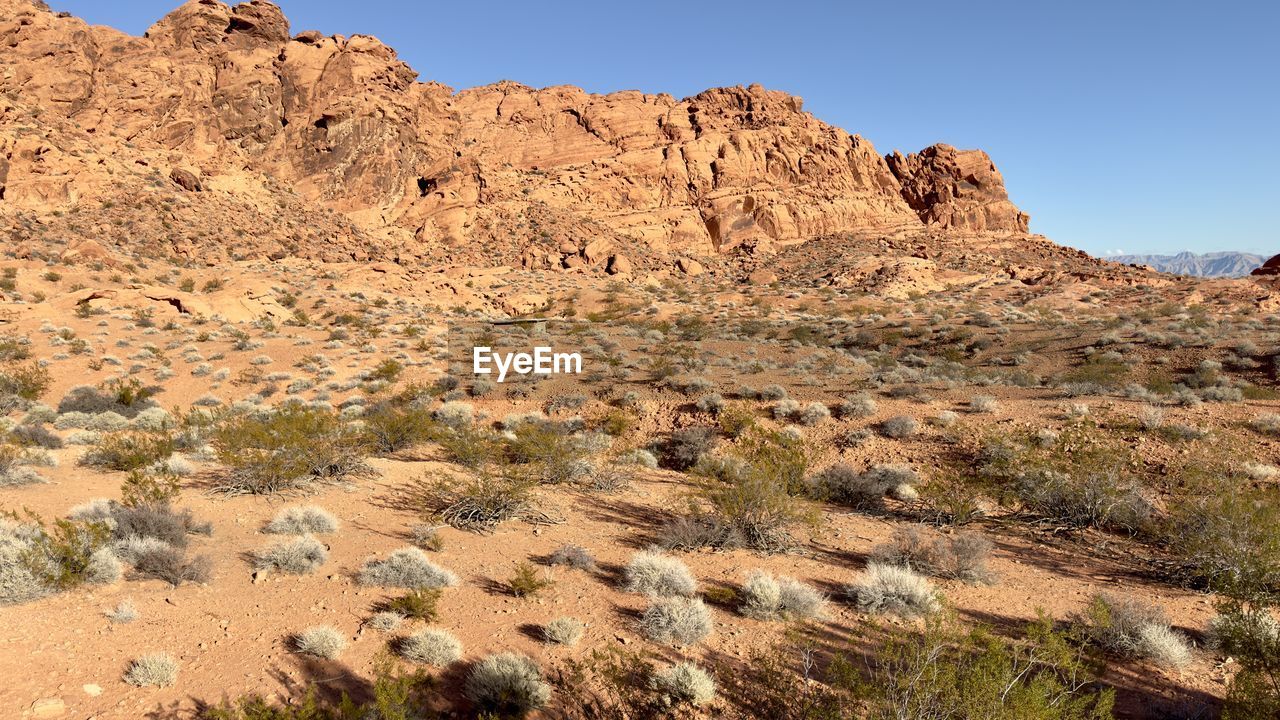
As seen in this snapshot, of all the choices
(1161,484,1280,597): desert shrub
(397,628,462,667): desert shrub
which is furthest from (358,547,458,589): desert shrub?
(1161,484,1280,597): desert shrub

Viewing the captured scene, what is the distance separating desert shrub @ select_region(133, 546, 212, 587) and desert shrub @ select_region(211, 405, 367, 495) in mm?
2889

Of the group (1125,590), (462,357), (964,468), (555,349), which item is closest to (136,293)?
(462,357)

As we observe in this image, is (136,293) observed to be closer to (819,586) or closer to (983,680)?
(819,586)

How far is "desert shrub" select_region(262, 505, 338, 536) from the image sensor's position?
7191 mm

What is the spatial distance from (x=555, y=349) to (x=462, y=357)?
3.43 metres

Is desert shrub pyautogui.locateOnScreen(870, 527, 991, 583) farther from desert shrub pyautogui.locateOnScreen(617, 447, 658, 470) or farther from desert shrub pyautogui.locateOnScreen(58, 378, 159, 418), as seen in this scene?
desert shrub pyautogui.locateOnScreen(58, 378, 159, 418)

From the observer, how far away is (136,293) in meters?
25.2

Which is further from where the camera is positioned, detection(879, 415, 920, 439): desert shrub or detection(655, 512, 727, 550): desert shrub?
detection(879, 415, 920, 439): desert shrub

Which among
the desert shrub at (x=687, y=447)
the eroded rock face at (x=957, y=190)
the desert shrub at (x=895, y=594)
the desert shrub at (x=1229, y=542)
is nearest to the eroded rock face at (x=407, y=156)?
the eroded rock face at (x=957, y=190)

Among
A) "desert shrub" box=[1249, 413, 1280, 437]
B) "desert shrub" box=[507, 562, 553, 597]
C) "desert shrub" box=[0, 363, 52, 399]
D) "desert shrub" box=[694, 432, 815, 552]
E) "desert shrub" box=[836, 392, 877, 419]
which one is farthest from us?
"desert shrub" box=[0, 363, 52, 399]

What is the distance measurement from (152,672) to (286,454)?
549 centimetres

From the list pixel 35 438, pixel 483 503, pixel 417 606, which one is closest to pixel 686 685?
pixel 417 606

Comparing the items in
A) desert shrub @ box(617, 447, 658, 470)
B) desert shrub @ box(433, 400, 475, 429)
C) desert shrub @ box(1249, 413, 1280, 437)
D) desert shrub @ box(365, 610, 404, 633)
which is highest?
desert shrub @ box(1249, 413, 1280, 437)

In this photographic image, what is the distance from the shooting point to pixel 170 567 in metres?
5.61
